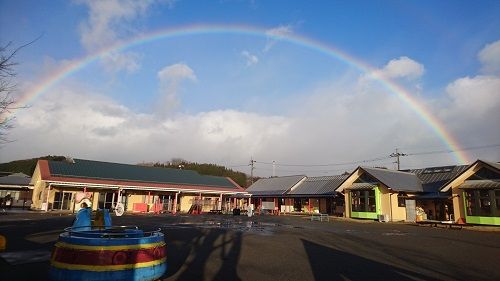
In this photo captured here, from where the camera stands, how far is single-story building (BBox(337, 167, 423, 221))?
3456cm

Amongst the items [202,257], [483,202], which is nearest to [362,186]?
[483,202]

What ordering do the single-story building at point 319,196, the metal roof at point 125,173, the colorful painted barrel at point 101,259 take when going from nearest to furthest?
the colorful painted barrel at point 101,259, the metal roof at point 125,173, the single-story building at point 319,196

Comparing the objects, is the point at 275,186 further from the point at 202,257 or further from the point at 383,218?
the point at 202,257

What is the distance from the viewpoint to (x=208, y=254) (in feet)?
35.0

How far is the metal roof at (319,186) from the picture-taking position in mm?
46250

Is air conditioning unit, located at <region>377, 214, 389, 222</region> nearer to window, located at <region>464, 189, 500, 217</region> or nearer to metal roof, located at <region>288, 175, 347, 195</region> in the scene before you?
window, located at <region>464, 189, 500, 217</region>

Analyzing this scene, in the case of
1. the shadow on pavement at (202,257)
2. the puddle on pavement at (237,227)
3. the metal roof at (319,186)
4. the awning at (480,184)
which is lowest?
the shadow on pavement at (202,257)

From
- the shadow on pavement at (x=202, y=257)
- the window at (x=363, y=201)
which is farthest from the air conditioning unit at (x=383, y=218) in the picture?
the shadow on pavement at (x=202, y=257)

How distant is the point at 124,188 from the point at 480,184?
33.8 metres

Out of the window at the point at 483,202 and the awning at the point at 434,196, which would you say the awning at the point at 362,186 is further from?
the window at the point at 483,202

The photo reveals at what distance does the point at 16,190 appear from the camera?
161 ft

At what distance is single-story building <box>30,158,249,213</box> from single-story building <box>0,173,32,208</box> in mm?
2948

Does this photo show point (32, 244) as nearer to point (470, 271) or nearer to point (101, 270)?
point (101, 270)

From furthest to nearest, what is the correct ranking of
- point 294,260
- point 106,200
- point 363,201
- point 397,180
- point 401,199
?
point 106,200 → point 397,180 → point 363,201 → point 401,199 → point 294,260
